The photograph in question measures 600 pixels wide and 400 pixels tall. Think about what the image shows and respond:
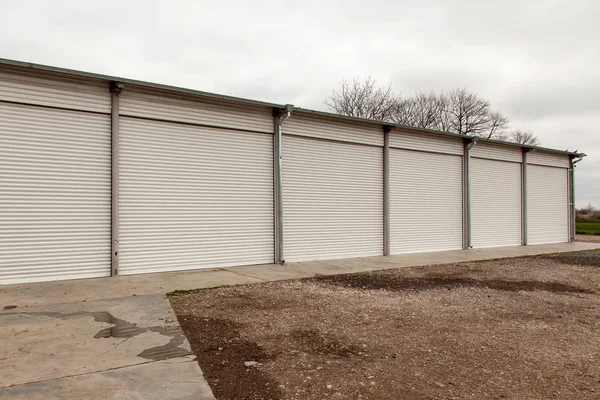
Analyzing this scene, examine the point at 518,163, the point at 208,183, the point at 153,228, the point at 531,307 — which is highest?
the point at 518,163

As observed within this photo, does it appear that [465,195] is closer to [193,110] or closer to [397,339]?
[193,110]

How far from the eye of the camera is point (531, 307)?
6336 millimetres

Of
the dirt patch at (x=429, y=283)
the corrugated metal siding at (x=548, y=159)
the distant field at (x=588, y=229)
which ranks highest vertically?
the corrugated metal siding at (x=548, y=159)

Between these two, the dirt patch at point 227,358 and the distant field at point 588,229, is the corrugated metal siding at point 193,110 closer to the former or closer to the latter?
the dirt patch at point 227,358

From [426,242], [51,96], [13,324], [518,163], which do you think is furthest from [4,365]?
[518,163]

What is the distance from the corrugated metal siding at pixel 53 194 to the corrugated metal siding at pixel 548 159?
17.1 m

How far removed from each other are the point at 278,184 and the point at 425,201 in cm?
604

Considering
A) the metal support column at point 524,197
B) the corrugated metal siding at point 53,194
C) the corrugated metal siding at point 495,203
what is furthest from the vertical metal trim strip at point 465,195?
the corrugated metal siding at point 53,194

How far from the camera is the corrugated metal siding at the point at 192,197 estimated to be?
9461 mm

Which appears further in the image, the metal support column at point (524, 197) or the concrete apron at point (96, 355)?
the metal support column at point (524, 197)

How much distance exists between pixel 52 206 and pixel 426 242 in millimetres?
11572

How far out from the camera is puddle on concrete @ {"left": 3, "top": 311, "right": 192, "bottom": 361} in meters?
4.13

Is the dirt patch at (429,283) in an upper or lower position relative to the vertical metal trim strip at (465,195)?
lower

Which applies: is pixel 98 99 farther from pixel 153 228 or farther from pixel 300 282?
pixel 300 282
